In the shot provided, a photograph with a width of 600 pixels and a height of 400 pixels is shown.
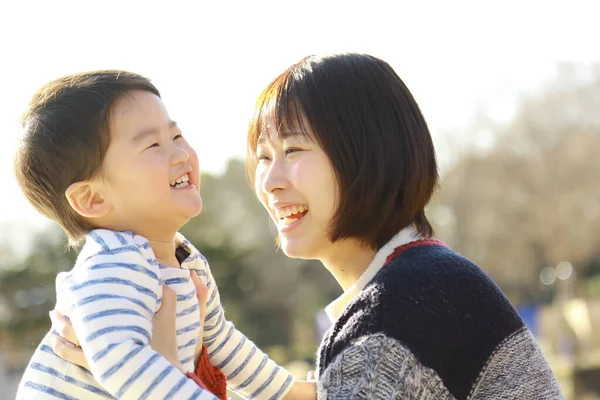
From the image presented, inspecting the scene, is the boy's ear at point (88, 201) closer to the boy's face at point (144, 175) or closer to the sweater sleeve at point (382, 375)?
the boy's face at point (144, 175)

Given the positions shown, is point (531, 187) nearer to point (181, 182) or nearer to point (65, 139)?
point (181, 182)

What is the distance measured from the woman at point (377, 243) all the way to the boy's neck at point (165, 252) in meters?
0.28

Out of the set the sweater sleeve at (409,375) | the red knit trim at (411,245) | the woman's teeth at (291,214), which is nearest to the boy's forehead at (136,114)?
the woman's teeth at (291,214)

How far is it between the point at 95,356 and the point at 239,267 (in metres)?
19.3

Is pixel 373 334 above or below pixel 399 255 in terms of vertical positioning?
below

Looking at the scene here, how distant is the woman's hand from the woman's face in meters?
→ 0.35

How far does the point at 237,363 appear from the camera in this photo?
252 cm

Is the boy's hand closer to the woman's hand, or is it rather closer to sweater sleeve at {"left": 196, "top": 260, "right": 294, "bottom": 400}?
sweater sleeve at {"left": 196, "top": 260, "right": 294, "bottom": 400}

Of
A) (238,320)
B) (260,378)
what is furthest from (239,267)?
(260,378)

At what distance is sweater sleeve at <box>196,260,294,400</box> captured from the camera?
2502 millimetres

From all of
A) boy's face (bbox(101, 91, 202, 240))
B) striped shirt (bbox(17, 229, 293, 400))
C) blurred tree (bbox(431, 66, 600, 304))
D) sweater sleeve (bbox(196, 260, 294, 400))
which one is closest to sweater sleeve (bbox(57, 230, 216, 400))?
striped shirt (bbox(17, 229, 293, 400))

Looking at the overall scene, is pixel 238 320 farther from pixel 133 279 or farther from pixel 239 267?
pixel 133 279

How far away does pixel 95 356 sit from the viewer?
1.92 meters

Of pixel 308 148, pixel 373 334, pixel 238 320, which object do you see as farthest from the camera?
pixel 238 320
